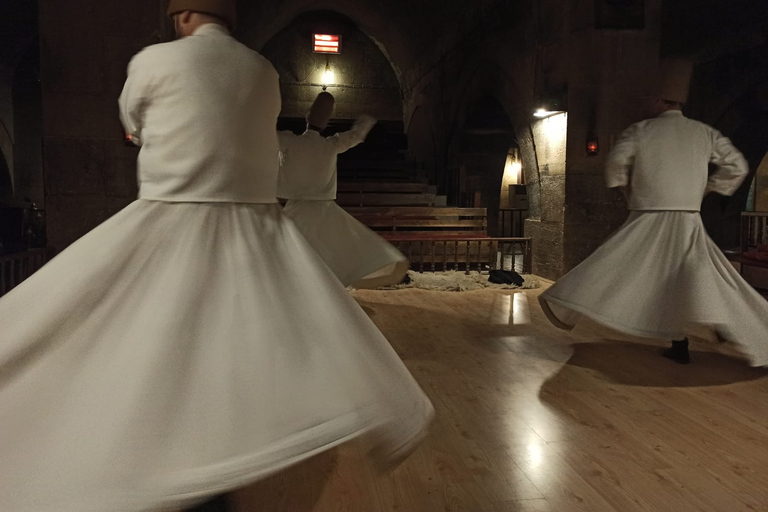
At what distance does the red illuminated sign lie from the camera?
14953 mm

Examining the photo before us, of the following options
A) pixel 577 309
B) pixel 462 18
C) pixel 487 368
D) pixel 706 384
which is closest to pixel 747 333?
pixel 706 384

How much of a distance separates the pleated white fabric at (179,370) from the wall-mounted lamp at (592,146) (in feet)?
19.4

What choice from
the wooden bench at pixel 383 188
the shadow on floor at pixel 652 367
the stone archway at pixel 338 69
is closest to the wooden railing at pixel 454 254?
the wooden bench at pixel 383 188

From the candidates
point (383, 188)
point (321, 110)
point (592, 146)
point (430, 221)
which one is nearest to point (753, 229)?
point (592, 146)

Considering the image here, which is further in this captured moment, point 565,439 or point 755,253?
point 755,253

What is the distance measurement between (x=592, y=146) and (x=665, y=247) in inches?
144

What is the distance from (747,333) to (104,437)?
3.06 meters

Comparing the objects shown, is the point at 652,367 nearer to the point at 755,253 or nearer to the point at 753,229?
the point at 755,253

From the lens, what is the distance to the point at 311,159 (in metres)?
4.25

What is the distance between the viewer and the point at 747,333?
3201 millimetres

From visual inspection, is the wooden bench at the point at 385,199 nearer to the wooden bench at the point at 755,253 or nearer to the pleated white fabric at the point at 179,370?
the wooden bench at the point at 755,253

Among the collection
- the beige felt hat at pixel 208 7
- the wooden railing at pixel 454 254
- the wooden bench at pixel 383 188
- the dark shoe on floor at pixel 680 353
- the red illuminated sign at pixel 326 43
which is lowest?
the dark shoe on floor at pixel 680 353

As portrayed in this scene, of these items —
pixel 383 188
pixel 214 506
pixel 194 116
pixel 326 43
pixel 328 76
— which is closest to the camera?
pixel 194 116

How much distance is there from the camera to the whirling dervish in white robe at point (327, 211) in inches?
166
